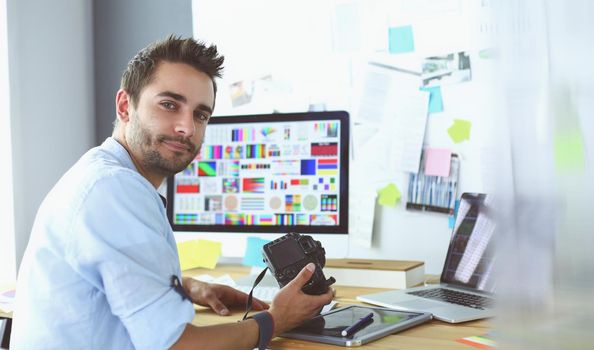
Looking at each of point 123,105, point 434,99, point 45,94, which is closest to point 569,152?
point 123,105

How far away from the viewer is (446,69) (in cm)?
165

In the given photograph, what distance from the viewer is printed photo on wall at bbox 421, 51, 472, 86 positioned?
1.63 metres

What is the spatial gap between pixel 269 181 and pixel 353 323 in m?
0.67

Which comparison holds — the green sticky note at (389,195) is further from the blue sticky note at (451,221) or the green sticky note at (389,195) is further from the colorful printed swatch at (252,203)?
the colorful printed swatch at (252,203)

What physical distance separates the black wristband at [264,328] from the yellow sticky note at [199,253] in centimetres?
81

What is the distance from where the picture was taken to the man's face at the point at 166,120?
3.76ft

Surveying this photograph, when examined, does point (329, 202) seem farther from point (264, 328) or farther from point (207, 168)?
point (264, 328)

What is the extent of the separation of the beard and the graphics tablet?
0.39 metres

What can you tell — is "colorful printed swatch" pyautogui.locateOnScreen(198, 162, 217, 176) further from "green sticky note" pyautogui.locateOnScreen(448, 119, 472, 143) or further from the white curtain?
the white curtain

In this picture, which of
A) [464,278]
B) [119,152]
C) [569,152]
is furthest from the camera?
[464,278]

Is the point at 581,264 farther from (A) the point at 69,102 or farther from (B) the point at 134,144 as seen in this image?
(A) the point at 69,102

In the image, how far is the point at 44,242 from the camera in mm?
949

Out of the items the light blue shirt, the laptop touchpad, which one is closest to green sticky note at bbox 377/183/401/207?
the laptop touchpad

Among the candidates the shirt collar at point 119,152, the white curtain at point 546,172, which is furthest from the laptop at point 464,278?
the white curtain at point 546,172
